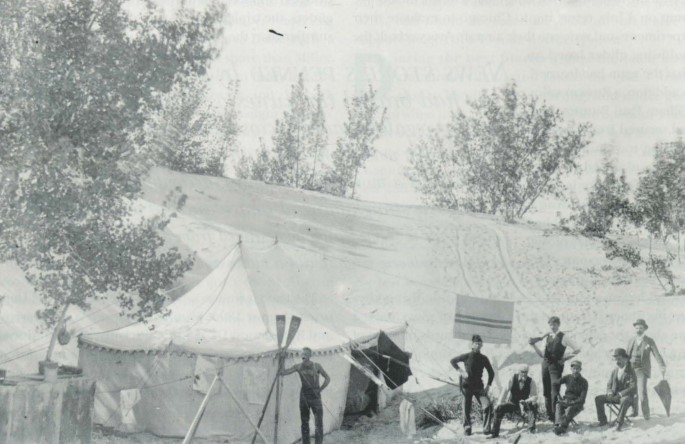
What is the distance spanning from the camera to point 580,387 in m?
9.84

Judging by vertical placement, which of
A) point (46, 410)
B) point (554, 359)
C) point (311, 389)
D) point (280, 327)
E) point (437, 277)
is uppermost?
point (437, 277)

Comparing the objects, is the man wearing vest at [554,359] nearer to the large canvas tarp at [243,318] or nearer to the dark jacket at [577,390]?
the dark jacket at [577,390]

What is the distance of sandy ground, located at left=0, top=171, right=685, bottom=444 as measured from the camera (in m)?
13.5

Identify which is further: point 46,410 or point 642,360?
point 642,360

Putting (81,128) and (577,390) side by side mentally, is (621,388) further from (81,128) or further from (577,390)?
(81,128)

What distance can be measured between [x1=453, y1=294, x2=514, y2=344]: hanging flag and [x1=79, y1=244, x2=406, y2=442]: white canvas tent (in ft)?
7.05

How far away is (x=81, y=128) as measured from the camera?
33.8ft

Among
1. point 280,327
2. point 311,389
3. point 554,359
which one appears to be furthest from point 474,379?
point 280,327

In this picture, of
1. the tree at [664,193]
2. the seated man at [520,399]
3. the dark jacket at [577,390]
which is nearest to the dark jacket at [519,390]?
the seated man at [520,399]

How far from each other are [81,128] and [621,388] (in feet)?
29.0

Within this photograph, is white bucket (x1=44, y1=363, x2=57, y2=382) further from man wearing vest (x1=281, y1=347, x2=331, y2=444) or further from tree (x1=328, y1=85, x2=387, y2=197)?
tree (x1=328, y1=85, x2=387, y2=197)

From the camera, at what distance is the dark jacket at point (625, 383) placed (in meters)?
9.73

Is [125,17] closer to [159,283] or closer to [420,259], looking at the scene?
[159,283]

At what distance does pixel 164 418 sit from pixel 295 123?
3164 cm
